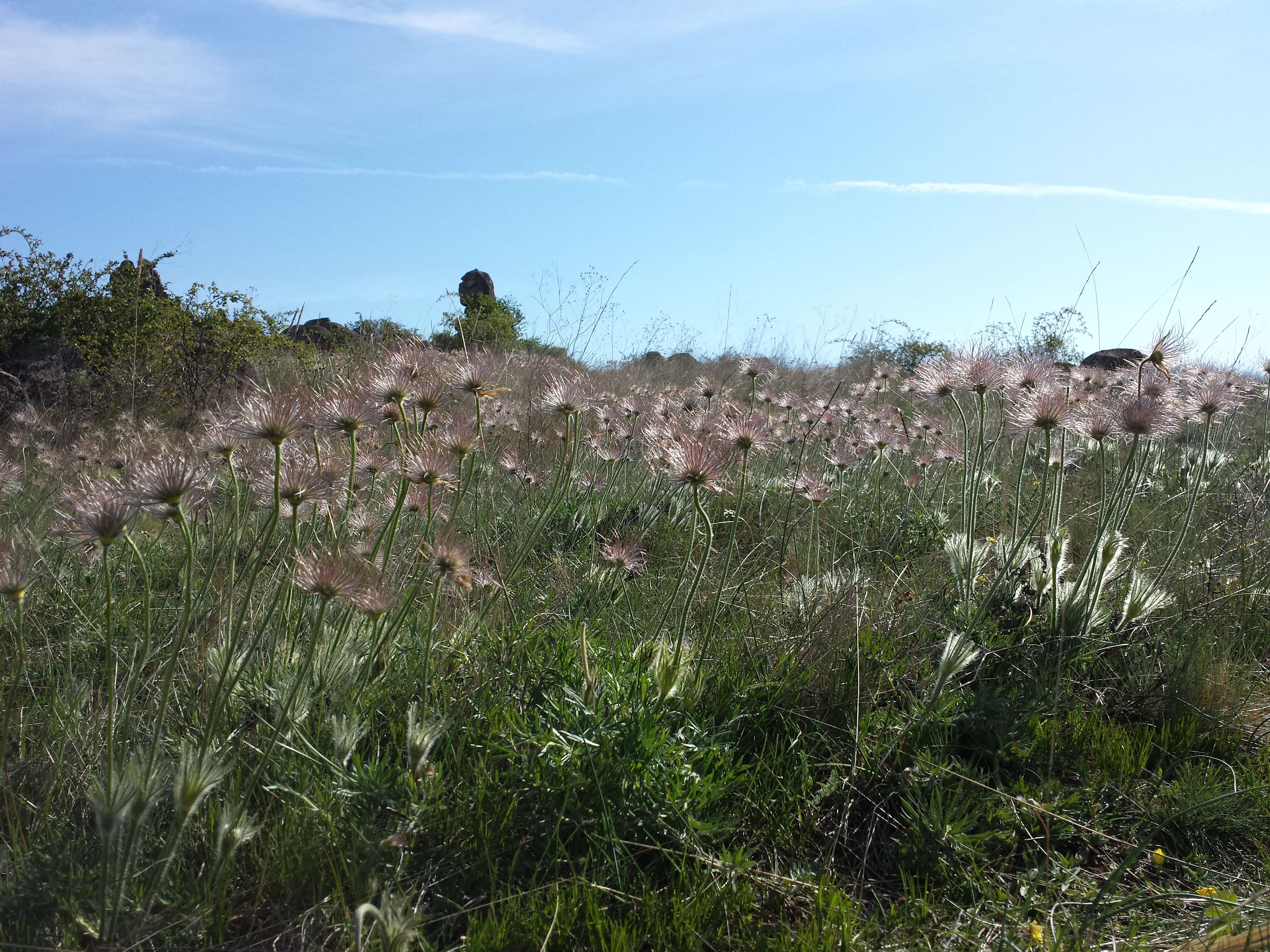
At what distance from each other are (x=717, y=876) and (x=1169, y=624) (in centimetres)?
259

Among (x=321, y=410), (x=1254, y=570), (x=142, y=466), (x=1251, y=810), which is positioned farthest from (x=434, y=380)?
(x=1254, y=570)

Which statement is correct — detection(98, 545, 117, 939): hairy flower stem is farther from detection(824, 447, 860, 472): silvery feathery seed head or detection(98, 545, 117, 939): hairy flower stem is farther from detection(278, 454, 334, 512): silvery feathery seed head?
detection(824, 447, 860, 472): silvery feathery seed head

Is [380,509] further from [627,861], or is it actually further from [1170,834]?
[1170,834]

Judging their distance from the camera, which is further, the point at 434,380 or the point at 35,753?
the point at 434,380

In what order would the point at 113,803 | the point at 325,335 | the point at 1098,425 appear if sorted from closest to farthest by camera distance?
the point at 113,803 → the point at 1098,425 → the point at 325,335

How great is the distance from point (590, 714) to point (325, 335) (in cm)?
1528

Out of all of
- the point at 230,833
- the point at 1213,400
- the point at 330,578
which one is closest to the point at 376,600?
the point at 330,578

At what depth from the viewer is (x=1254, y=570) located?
394 cm

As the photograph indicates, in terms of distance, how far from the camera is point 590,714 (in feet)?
7.61

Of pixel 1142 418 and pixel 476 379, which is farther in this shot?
pixel 1142 418

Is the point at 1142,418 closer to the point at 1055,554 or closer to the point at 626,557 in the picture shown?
the point at 1055,554

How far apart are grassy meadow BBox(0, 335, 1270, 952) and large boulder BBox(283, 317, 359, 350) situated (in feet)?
31.4

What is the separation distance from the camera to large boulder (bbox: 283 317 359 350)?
13.6 metres

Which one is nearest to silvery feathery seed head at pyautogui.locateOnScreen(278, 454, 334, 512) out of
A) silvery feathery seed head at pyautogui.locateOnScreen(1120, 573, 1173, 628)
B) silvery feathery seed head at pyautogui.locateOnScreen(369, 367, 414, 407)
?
silvery feathery seed head at pyautogui.locateOnScreen(369, 367, 414, 407)
